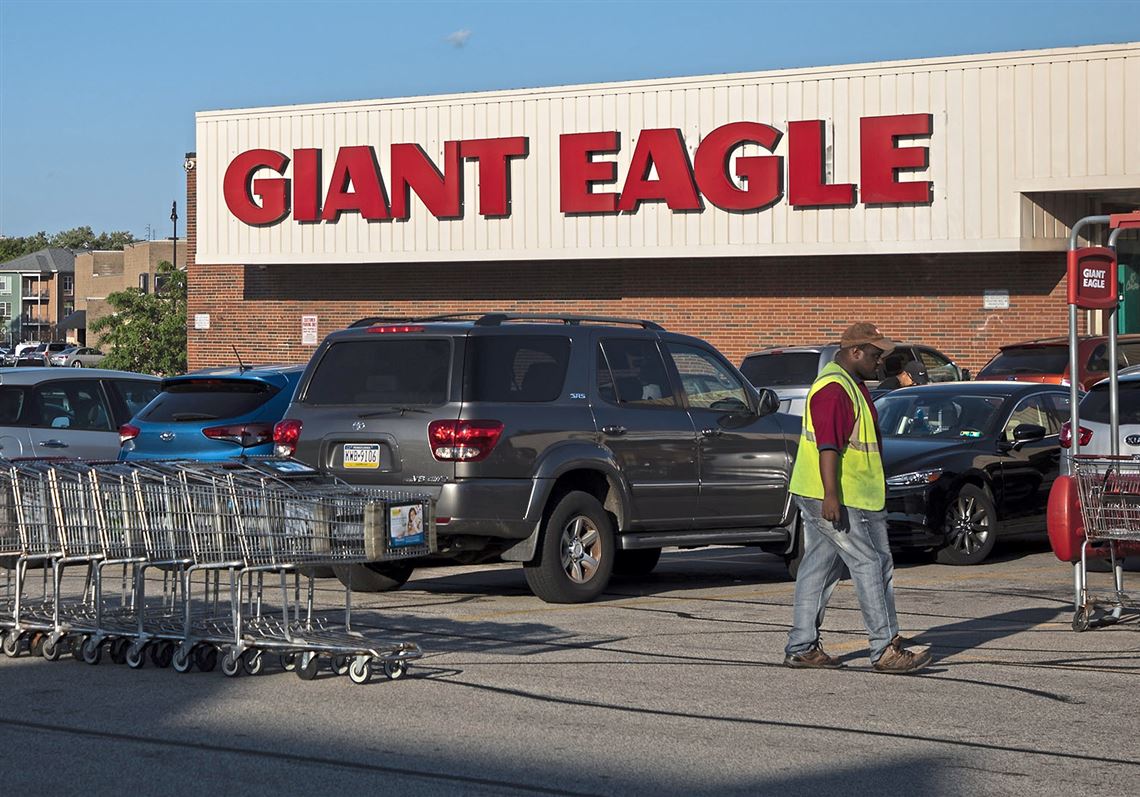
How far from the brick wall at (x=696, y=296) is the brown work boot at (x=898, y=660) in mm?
20765

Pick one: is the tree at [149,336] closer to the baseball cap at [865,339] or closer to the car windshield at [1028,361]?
the car windshield at [1028,361]

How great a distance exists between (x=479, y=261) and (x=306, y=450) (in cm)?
→ 2180

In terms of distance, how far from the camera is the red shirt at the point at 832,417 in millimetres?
9133

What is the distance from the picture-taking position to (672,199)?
31.1 meters

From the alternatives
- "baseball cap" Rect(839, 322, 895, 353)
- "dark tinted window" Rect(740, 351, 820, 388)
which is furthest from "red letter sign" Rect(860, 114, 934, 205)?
"baseball cap" Rect(839, 322, 895, 353)

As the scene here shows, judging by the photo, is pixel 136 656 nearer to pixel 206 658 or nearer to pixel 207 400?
pixel 206 658

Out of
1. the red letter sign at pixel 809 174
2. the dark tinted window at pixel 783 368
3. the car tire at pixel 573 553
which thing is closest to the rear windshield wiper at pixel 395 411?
the car tire at pixel 573 553

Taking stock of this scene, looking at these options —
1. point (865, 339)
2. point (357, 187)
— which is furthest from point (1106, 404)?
point (357, 187)

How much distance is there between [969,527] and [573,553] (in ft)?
15.4

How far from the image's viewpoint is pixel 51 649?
9.50 meters

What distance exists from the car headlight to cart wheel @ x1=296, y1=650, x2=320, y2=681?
746 cm

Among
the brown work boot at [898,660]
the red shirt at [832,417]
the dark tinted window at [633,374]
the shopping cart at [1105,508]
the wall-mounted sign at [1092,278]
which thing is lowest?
the brown work boot at [898,660]

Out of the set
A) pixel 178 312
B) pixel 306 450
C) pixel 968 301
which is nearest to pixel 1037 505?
pixel 306 450

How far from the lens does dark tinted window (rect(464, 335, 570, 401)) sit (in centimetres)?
1186
